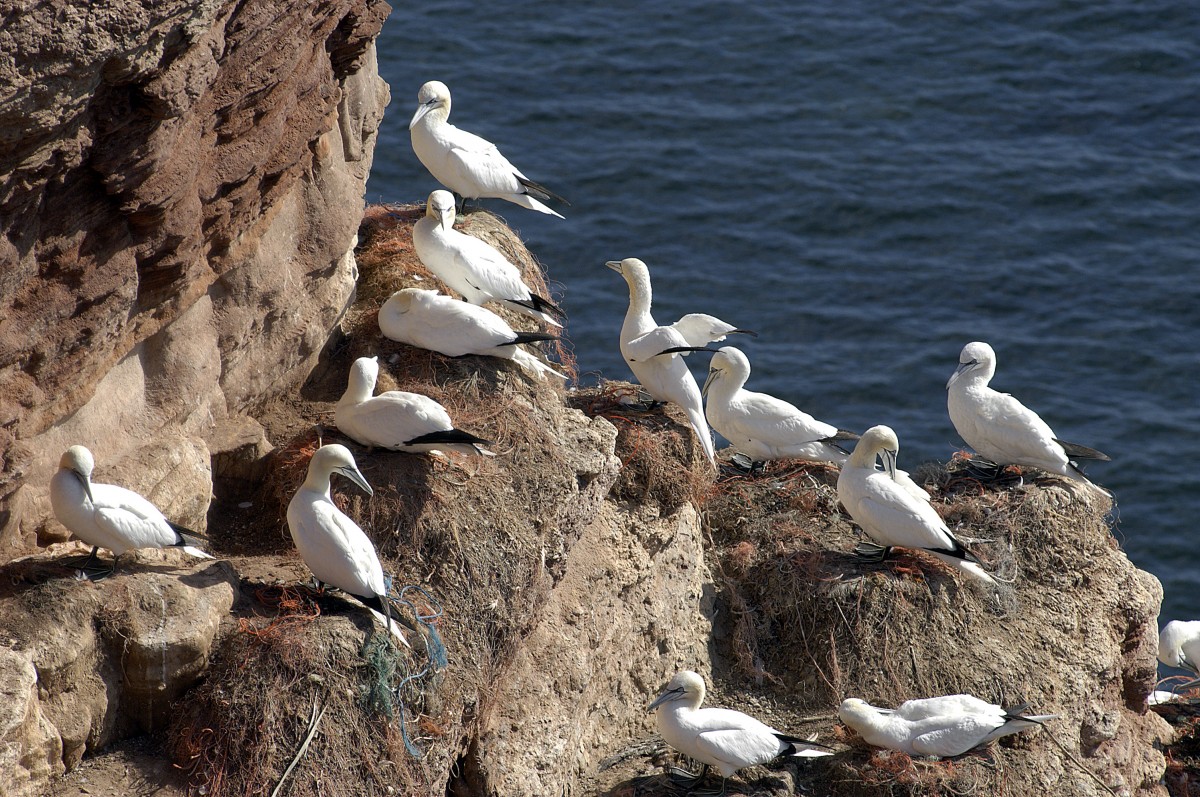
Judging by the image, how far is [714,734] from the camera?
908 centimetres

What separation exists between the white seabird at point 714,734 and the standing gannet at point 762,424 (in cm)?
267

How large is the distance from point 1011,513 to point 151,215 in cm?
686

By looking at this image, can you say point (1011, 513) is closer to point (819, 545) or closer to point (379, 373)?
point (819, 545)

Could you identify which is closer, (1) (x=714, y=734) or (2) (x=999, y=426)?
(1) (x=714, y=734)

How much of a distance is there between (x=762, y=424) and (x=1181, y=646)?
190 inches

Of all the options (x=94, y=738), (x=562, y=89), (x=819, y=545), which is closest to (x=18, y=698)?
(x=94, y=738)

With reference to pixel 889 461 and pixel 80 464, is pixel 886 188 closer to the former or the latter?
pixel 889 461

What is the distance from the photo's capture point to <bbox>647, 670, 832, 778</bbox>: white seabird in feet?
29.7

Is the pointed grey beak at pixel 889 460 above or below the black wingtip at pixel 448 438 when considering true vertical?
below

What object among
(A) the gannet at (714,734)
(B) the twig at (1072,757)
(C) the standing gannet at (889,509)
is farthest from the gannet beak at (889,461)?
(A) the gannet at (714,734)

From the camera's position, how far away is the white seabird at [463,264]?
10250mm

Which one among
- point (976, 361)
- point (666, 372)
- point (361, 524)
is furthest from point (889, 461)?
point (361, 524)

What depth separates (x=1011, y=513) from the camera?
11117mm

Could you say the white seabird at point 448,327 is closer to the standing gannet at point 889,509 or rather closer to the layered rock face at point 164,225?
the layered rock face at point 164,225
